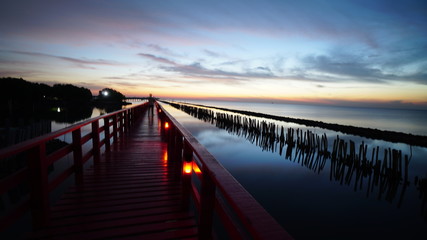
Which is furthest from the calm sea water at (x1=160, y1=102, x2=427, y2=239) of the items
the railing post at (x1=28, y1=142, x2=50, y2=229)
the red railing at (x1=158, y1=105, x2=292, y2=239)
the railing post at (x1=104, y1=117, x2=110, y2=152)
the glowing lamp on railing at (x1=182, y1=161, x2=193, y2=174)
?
the railing post at (x1=28, y1=142, x2=50, y2=229)

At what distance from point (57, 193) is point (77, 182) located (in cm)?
434

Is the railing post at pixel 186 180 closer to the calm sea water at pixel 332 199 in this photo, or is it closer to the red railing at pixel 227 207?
the red railing at pixel 227 207

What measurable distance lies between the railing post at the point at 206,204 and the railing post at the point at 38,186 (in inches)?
81.6

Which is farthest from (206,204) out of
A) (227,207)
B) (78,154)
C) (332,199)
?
(332,199)

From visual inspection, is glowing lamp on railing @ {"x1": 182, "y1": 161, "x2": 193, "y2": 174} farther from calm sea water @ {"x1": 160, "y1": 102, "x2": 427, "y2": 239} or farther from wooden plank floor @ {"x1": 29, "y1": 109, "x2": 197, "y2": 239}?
calm sea water @ {"x1": 160, "y1": 102, "x2": 427, "y2": 239}

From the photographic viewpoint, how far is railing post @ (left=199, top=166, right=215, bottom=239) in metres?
1.87

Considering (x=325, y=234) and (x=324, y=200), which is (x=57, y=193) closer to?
(x=325, y=234)

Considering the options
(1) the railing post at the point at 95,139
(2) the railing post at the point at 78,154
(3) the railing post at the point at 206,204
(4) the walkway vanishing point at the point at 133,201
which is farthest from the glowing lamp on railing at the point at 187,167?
(1) the railing post at the point at 95,139

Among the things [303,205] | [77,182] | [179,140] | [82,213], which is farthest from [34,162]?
[303,205]

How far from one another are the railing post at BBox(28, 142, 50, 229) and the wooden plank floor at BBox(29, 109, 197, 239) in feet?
0.50

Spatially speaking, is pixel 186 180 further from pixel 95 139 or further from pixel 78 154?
pixel 95 139

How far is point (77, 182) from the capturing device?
384cm

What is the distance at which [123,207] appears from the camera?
3.11m

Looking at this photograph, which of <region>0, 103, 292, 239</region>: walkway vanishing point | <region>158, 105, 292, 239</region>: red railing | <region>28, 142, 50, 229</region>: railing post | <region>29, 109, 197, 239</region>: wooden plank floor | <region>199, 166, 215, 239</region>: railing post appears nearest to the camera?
<region>158, 105, 292, 239</region>: red railing
